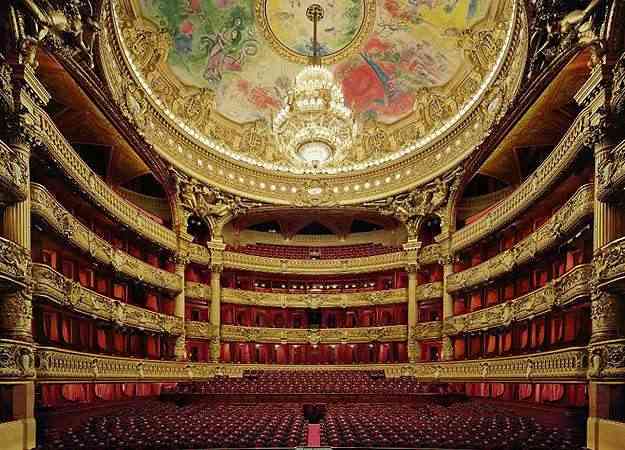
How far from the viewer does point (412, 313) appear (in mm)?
20219

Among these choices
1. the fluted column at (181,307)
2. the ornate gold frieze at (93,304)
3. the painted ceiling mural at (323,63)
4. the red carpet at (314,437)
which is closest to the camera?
the red carpet at (314,437)

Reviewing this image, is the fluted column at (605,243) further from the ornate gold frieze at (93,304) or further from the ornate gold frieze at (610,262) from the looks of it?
the ornate gold frieze at (93,304)

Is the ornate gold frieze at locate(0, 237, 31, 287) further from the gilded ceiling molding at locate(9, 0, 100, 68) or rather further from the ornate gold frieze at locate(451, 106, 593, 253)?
the ornate gold frieze at locate(451, 106, 593, 253)

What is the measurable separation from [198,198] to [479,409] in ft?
40.8

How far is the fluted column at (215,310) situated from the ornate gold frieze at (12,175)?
38.1 ft

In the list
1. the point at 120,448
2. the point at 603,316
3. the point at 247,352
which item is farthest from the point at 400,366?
the point at 120,448

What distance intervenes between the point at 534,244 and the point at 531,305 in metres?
1.64

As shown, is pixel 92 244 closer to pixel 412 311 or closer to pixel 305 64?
pixel 305 64

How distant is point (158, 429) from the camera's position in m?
A: 8.77

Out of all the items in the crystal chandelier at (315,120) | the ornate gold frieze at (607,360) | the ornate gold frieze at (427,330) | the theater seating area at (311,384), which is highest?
the crystal chandelier at (315,120)

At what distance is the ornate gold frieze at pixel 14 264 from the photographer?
8.48m

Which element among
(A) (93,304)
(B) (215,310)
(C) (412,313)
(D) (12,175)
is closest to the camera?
(D) (12,175)

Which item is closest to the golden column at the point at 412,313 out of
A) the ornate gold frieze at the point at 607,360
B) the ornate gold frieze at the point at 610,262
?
the ornate gold frieze at the point at 607,360

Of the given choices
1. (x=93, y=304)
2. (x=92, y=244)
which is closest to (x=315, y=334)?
(x=93, y=304)
